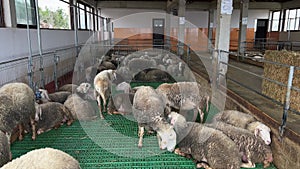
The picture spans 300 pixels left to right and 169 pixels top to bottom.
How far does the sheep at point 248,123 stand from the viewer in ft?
11.8

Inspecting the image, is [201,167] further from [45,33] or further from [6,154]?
[45,33]

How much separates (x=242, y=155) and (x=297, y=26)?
19666 mm

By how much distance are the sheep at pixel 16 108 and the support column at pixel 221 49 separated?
13.6ft

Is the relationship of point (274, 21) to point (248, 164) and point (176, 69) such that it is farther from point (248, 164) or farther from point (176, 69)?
point (248, 164)

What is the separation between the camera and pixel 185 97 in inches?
210

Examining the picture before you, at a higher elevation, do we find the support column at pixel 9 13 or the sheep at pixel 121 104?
the support column at pixel 9 13

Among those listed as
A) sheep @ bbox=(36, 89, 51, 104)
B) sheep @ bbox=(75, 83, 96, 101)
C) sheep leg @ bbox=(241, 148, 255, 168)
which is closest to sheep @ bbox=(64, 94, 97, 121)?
sheep @ bbox=(36, 89, 51, 104)

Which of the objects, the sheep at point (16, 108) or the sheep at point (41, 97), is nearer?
the sheep at point (16, 108)

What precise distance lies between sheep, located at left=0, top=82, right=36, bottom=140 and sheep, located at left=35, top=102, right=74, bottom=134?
0.20 m

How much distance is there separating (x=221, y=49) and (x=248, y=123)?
289 cm

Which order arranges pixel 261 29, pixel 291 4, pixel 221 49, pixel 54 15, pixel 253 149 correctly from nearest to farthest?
pixel 253 149 < pixel 221 49 < pixel 54 15 < pixel 291 4 < pixel 261 29

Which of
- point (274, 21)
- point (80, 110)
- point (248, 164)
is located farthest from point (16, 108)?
point (274, 21)

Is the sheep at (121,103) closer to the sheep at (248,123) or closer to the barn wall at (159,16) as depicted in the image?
the sheep at (248,123)

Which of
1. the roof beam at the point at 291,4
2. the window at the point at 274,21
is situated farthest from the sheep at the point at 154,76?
the window at the point at 274,21
